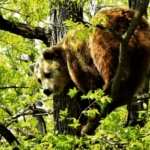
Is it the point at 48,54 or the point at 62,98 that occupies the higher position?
the point at 48,54

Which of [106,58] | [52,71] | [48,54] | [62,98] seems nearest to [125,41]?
[106,58]

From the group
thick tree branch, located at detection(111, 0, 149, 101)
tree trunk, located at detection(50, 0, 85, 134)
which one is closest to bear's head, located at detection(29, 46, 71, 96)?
tree trunk, located at detection(50, 0, 85, 134)

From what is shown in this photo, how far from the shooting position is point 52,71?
285 inches

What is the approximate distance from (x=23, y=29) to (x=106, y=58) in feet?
5.12

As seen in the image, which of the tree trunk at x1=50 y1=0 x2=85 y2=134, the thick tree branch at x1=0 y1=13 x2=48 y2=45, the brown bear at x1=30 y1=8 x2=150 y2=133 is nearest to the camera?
the brown bear at x1=30 y1=8 x2=150 y2=133

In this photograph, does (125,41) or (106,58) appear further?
(106,58)

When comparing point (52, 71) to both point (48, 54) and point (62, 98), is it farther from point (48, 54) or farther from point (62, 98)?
point (62, 98)

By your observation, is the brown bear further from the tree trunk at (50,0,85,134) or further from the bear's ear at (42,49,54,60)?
the tree trunk at (50,0,85,134)

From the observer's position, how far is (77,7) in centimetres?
589

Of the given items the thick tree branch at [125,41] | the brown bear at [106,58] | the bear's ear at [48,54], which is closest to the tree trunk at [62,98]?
the brown bear at [106,58]

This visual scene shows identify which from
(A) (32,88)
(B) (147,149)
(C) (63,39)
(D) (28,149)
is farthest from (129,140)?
(A) (32,88)

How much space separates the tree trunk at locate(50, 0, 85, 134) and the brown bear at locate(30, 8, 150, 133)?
0.60 feet

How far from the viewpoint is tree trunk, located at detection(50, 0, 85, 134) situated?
5828mm

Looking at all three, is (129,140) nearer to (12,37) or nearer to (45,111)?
(45,111)
